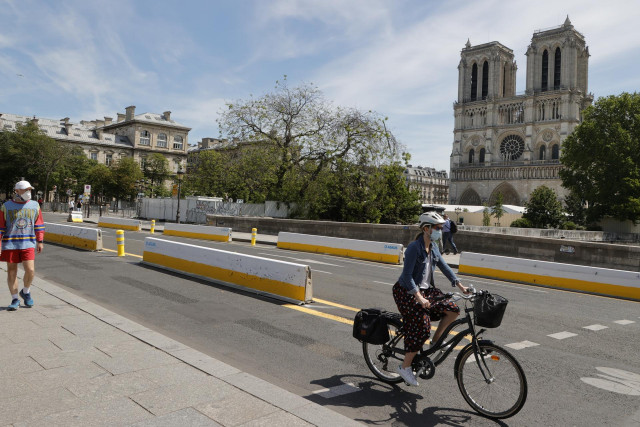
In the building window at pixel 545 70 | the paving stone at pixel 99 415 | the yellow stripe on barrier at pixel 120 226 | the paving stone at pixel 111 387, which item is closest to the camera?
the paving stone at pixel 99 415

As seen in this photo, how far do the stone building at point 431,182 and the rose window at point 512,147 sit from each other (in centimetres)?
4935

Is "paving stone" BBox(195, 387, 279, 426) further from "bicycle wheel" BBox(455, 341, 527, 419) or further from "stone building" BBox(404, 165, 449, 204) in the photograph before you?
"stone building" BBox(404, 165, 449, 204)

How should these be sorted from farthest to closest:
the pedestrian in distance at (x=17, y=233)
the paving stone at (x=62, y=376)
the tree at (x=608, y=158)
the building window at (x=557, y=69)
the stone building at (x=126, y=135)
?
the building window at (x=557, y=69), the stone building at (x=126, y=135), the tree at (x=608, y=158), the pedestrian in distance at (x=17, y=233), the paving stone at (x=62, y=376)

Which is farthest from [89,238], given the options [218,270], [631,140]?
[631,140]

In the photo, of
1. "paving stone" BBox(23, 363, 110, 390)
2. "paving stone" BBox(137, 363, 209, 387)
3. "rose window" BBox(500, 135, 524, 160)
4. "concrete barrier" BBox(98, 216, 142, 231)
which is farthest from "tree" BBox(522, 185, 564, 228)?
"paving stone" BBox(23, 363, 110, 390)

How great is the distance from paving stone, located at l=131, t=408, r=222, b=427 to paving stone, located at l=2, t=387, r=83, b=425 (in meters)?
0.75

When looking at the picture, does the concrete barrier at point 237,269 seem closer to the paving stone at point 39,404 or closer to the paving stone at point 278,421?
the paving stone at point 278,421

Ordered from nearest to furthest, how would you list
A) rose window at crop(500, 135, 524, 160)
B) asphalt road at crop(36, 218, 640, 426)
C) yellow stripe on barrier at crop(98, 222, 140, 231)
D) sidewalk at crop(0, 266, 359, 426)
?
sidewalk at crop(0, 266, 359, 426)
asphalt road at crop(36, 218, 640, 426)
yellow stripe on barrier at crop(98, 222, 140, 231)
rose window at crop(500, 135, 524, 160)

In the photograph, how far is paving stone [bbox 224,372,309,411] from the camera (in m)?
4.23

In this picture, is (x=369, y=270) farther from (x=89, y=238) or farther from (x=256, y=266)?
(x=89, y=238)

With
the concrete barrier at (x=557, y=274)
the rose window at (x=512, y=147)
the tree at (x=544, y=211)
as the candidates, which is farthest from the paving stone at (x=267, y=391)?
the rose window at (x=512, y=147)

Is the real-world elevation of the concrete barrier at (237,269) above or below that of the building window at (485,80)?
below

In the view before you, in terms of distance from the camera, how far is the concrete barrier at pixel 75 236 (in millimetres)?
16797

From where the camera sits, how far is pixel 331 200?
32781mm
